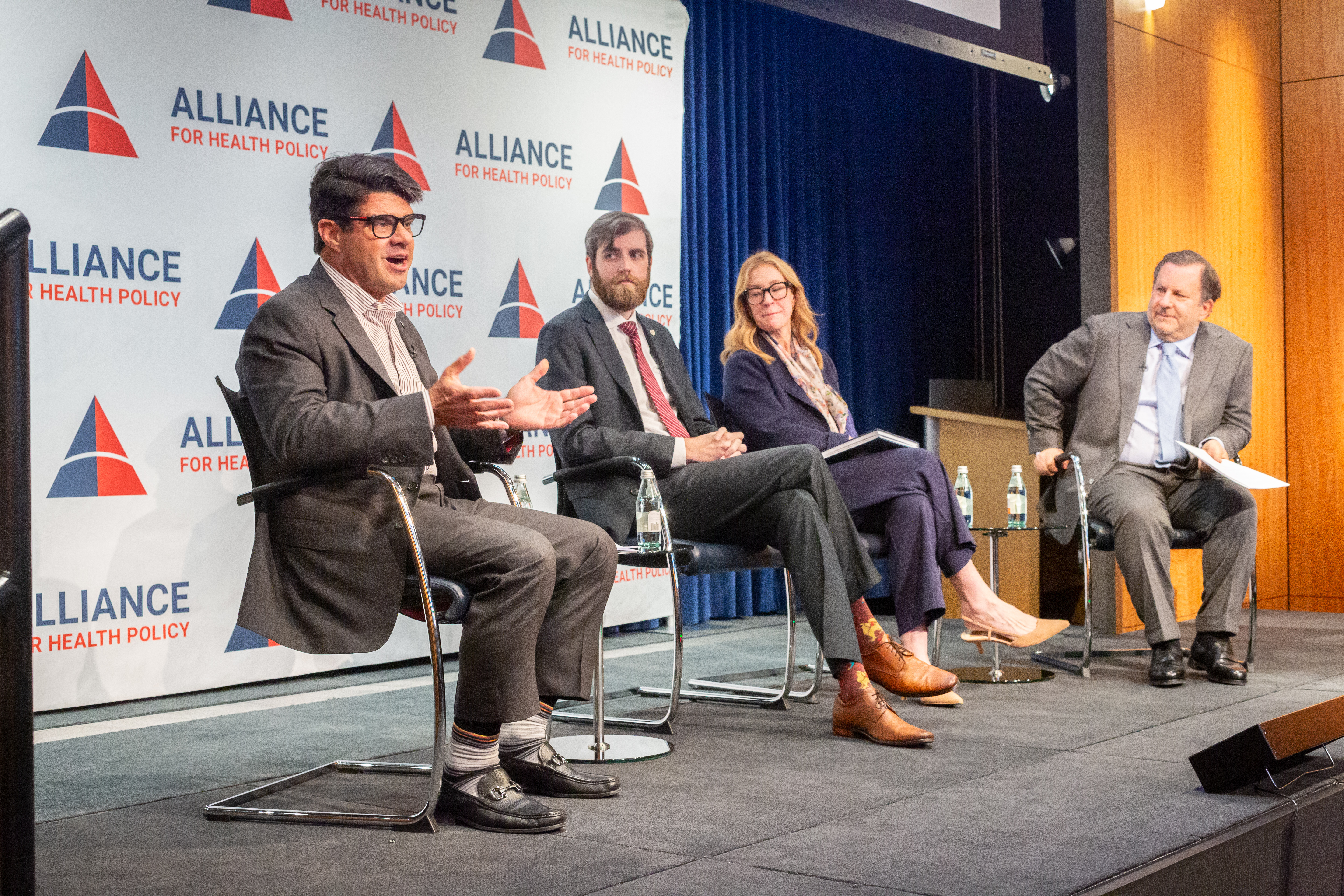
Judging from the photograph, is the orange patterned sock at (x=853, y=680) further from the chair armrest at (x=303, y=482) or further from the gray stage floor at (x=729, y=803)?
the chair armrest at (x=303, y=482)

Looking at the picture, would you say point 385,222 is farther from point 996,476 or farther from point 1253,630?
point 996,476

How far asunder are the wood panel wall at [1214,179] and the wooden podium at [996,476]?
52 cm

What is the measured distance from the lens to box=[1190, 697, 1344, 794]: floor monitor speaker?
2270 mm

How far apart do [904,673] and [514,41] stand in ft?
8.82

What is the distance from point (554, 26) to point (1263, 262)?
3.19m

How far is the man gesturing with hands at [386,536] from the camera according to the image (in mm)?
2150

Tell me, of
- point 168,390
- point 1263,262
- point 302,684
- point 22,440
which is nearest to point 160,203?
point 168,390

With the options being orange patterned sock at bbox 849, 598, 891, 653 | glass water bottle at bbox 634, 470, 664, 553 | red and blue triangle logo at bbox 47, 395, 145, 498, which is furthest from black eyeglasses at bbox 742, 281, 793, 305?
red and blue triangle logo at bbox 47, 395, 145, 498

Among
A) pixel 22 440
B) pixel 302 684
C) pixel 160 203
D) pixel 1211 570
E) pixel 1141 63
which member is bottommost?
pixel 302 684

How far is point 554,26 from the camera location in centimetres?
466

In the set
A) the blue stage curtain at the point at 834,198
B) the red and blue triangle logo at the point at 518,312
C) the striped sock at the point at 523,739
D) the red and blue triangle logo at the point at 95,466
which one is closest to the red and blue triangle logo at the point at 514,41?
the red and blue triangle logo at the point at 518,312

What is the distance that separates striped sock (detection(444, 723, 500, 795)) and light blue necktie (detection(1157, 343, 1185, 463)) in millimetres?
2561

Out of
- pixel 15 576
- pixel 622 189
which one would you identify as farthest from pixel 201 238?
pixel 15 576

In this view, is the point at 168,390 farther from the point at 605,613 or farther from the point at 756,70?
the point at 756,70
